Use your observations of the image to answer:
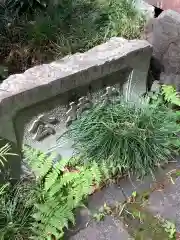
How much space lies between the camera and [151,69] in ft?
15.0

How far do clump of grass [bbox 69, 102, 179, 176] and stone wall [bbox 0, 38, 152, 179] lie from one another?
0.53 feet

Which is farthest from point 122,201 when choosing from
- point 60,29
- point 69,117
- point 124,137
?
point 60,29

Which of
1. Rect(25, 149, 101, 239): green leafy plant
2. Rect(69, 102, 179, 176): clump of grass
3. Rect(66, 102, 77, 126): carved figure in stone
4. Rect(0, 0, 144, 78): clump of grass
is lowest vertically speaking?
Rect(25, 149, 101, 239): green leafy plant

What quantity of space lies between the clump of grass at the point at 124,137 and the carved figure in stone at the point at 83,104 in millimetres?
64

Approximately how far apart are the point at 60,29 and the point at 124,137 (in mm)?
1711

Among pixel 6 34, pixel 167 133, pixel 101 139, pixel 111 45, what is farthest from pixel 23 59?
pixel 167 133

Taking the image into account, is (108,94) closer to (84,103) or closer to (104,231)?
(84,103)

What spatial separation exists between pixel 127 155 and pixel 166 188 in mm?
487

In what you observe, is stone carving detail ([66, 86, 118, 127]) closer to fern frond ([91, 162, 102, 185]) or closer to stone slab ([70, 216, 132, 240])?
fern frond ([91, 162, 102, 185])

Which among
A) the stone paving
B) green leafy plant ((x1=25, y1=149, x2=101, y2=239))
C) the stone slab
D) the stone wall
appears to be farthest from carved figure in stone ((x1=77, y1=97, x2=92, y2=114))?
the stone slab

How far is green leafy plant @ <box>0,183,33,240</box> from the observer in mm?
3092

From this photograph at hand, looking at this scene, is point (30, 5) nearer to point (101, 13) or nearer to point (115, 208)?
point (101, 13)

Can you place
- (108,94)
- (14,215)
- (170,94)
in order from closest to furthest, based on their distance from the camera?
(14,215) < (108,94) < (170,94)

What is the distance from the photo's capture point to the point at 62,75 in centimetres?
334
